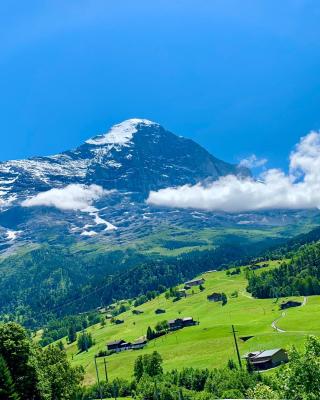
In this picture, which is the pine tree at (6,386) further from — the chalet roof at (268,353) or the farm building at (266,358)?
the chalet roof at (268,353)

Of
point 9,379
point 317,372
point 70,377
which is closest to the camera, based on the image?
point 317,372

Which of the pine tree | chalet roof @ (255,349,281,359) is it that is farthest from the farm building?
the pine tree

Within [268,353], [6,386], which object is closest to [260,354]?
[268,353]

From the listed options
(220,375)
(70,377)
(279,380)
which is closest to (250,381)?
(220,375)

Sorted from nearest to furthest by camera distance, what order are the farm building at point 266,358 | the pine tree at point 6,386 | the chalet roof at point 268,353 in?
→ 1. the pine tree at point 6,386
2. the farm building at point 266,358
3. the chalet roof at point 268,353

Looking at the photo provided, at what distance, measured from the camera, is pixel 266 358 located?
146 metres

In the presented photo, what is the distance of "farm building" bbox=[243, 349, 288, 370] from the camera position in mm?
143875

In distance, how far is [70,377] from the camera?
93.8m

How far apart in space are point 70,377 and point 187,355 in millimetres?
93201

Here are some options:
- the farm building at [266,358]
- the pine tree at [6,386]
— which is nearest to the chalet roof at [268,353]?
the farm building at [266,358]

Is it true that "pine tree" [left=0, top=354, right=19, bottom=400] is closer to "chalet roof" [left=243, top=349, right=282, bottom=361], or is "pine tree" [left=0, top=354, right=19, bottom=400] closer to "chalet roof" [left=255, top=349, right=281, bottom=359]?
"chalet roof" [left=243, top=349, right=282, bottom=361]

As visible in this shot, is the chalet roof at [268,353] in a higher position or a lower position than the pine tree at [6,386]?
lower

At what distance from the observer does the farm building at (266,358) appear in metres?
144

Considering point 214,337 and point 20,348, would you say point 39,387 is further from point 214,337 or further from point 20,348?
point 214,337
